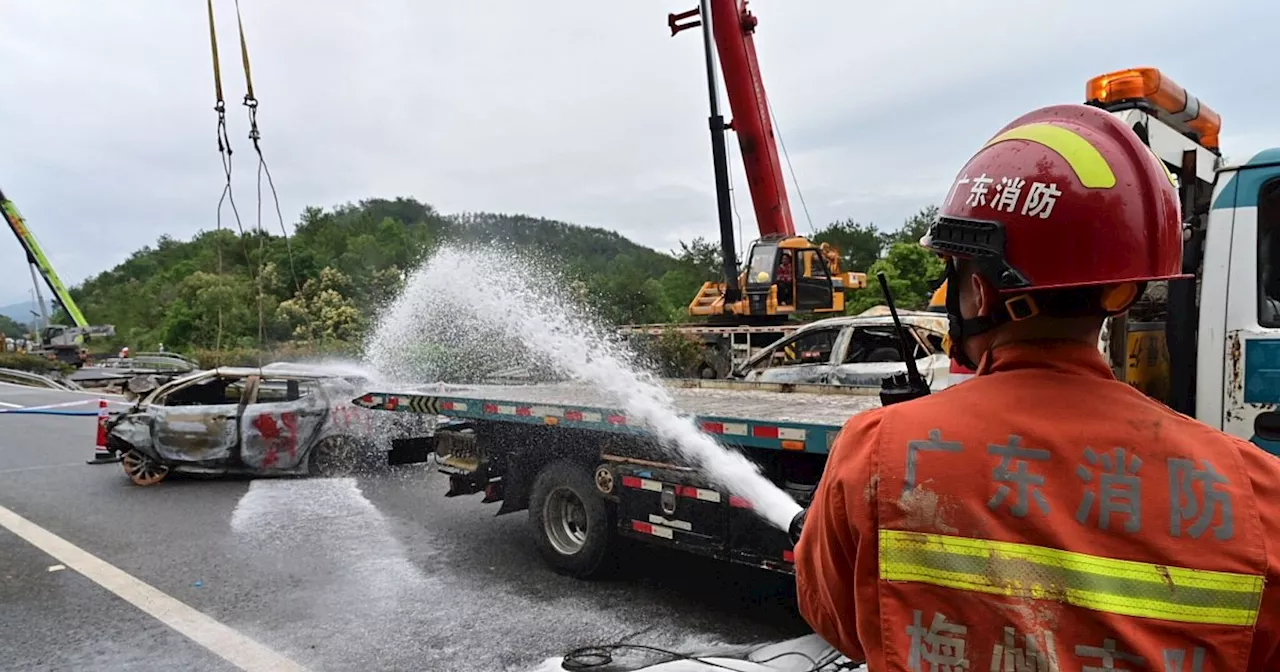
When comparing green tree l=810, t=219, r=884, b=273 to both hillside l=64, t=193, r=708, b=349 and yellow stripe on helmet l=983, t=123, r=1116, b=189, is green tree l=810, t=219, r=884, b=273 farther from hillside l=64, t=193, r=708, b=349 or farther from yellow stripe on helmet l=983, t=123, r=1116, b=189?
yellow stripe on helmet l=983, t=123, r=1116, b=189

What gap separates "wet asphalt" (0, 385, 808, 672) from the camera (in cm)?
478

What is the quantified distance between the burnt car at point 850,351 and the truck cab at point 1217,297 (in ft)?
13.0

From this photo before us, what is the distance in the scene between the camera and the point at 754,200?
14.8m

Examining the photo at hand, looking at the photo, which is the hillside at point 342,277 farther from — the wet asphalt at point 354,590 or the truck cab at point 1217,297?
the truck cab at point 1217,297

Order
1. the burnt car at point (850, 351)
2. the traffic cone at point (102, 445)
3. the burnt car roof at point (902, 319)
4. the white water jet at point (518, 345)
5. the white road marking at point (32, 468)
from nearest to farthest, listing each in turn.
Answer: the white water jet at point (518, 345), the burnt car roof at point (902, 319), the burnt car at point (850, 351), the traffic cone at point (102, 445), the white road marking at point (32, 468)

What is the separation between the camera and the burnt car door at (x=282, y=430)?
32.5ft

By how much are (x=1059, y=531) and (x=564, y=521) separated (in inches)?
202

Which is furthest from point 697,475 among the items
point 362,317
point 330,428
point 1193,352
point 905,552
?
point 362,317

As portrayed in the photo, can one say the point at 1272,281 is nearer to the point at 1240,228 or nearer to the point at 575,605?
the point at 1240,228

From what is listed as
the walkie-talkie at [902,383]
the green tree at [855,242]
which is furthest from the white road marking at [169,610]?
the green tree at [855,242]

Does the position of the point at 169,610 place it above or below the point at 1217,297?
below

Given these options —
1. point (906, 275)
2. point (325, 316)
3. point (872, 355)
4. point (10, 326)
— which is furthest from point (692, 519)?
point (10, 326)

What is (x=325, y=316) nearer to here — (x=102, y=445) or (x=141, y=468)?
(x=102, y=445)

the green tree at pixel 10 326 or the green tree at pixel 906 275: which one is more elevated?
the green tree at pixel 906 275
